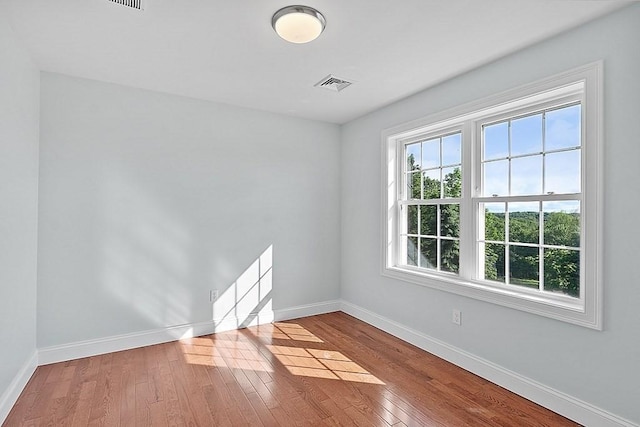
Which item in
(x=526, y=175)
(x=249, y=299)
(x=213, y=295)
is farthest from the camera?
(x=249, y=299)

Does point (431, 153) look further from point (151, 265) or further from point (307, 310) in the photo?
point (151, 265)

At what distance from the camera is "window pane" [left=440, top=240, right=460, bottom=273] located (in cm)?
309

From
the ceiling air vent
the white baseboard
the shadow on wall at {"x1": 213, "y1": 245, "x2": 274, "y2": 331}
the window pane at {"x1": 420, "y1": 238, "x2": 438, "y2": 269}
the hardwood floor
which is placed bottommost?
the hardwood floor

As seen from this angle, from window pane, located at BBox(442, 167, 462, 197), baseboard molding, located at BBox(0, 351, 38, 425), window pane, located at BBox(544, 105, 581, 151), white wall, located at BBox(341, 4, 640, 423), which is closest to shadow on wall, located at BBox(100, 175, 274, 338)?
baseboard molding, located at BBox(0, 351, 38, 425)

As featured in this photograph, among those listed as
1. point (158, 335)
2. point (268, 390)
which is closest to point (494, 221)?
point (268, 390)

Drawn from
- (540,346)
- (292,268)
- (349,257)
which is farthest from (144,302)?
(540,346)

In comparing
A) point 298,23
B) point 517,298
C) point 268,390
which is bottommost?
point 268,390

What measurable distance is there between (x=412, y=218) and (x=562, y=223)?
1477mm

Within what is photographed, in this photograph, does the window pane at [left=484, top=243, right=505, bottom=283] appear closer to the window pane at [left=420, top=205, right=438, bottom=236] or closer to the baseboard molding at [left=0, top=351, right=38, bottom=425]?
the window pane at [left=420, top=205, right=438, bottom=236]

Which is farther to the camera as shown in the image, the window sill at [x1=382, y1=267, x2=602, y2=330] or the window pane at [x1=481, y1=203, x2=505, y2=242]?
the window pane at [x1=481, y1=203, x2=505, y2=242]

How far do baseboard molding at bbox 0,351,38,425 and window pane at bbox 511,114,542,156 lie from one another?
3.99 metres

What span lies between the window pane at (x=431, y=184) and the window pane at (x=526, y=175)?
0.77 meters

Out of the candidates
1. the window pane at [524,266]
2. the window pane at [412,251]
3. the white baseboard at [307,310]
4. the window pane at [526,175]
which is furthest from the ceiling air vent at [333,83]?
the white baseboard at [307,310]

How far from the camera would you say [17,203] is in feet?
7.60
